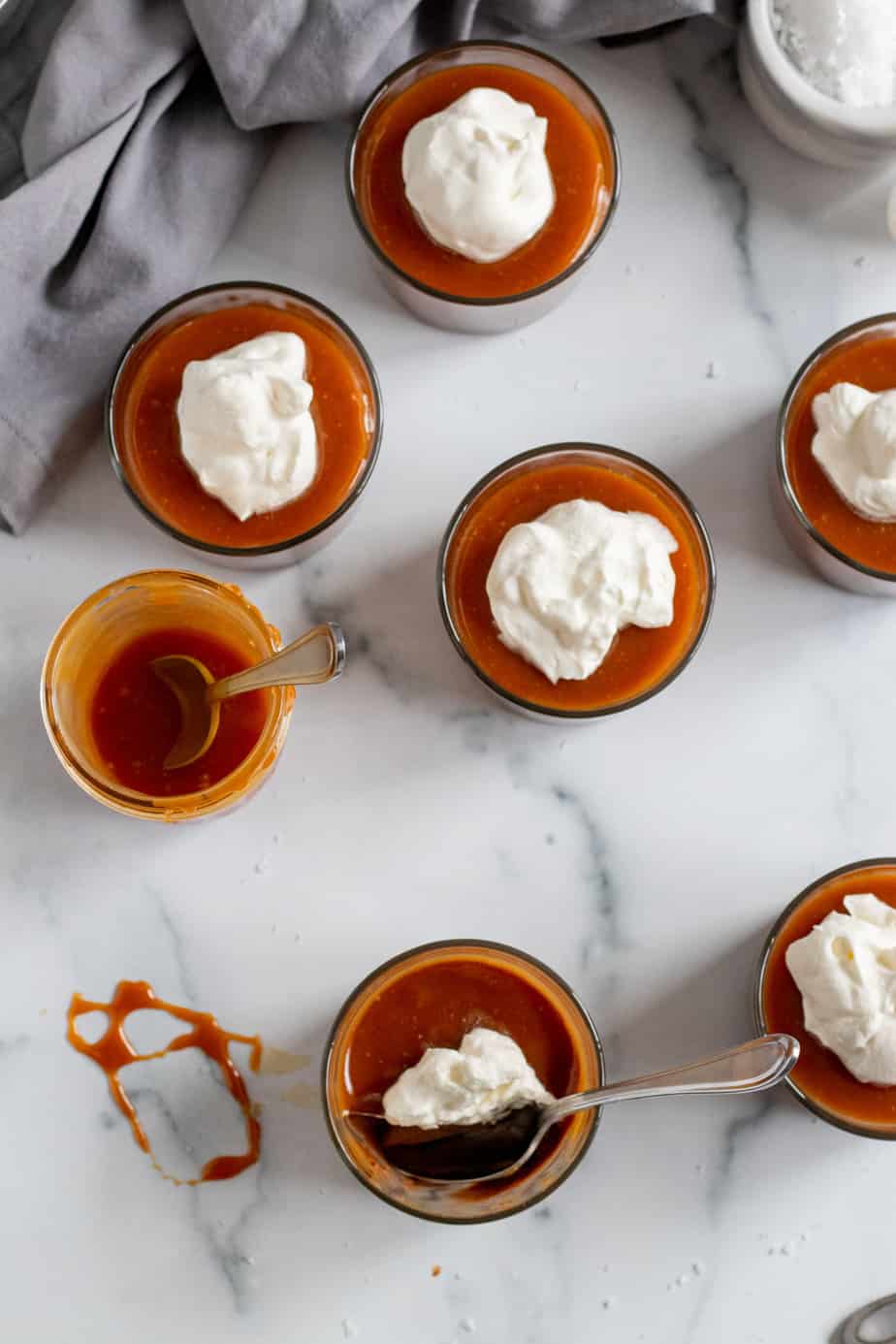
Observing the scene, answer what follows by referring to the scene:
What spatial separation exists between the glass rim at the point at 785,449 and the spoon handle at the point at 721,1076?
61cm

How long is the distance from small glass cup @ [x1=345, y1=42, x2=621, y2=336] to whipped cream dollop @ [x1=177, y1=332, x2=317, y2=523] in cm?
19

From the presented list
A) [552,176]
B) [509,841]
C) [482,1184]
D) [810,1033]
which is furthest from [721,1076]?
[552,176]

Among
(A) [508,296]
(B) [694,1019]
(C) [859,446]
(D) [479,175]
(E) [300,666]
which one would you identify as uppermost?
(D) [479,175]

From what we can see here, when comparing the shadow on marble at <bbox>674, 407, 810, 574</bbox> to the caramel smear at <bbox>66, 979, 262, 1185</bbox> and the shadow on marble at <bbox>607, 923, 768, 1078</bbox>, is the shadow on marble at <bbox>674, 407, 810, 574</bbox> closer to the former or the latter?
the shadow on marble at <bbox>607, 923, 768, 1078</bbox>

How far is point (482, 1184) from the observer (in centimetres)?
183

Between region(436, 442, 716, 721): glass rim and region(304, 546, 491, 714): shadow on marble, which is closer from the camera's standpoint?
region(436, 442, 716, 721): glass rim

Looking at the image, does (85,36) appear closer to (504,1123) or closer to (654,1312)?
(504,1123)

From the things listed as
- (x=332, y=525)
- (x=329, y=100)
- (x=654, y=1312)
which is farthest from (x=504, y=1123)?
(x=329, y=100)

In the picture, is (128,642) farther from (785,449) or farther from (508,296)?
(785,449)

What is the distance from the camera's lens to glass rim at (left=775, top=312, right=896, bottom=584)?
1.92 metres

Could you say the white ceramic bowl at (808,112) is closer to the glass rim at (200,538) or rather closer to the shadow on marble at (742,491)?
the shadow on marble at (742,491)

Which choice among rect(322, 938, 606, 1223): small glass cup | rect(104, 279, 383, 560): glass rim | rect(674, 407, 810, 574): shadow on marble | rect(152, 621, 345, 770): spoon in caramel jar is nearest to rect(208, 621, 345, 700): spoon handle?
rect(152, 621, 345, 770): spoon in caramel jar

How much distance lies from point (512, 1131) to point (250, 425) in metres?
0.91

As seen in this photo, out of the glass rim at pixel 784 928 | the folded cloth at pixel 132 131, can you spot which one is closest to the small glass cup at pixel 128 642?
the folded cloth at pixel 132 131
